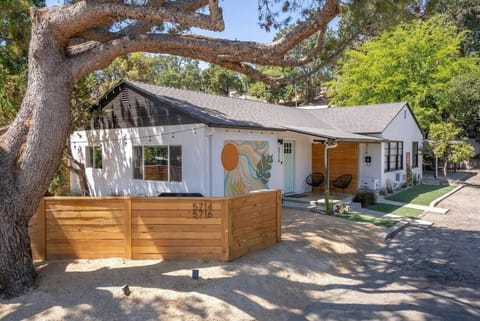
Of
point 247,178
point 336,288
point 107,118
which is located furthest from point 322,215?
point 107,118

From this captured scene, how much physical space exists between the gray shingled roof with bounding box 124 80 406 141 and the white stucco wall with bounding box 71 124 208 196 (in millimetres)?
914

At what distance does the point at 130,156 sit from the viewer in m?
12.8

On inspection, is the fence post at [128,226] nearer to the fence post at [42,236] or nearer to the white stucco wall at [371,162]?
the fence post at [42,236]

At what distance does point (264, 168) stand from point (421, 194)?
344 inches

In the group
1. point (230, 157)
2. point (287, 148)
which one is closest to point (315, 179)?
point (287, 148)

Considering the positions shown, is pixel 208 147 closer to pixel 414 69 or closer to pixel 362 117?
pixel 362 117

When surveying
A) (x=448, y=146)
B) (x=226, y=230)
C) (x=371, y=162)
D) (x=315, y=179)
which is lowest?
(x=226, y=230)

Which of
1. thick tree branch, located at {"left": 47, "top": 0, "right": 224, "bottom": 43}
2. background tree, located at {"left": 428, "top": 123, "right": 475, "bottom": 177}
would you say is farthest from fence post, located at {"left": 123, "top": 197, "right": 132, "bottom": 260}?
background tree, located at {"left": 428, "top": 123, "right": 475, "bottom": 177}

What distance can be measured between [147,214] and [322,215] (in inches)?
252

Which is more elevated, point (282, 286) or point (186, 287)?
point (186, 287)

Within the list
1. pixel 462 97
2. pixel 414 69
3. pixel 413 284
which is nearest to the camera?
pixel 413 284

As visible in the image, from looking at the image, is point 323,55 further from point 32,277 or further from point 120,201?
point 32,277

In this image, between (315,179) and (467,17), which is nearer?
(315,179)

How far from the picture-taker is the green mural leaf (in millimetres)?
12617
